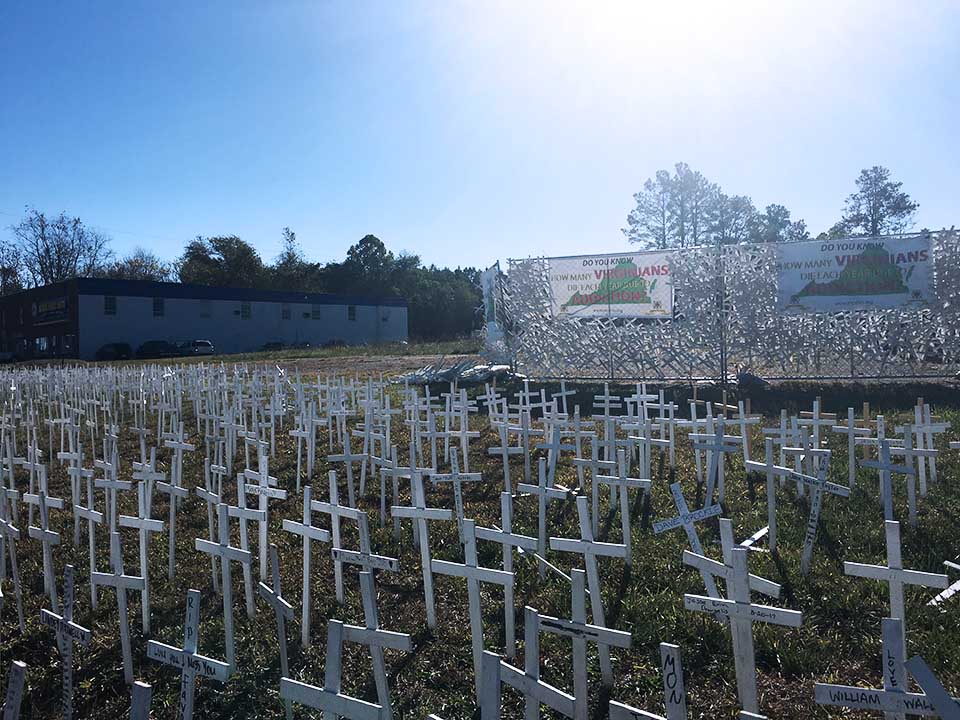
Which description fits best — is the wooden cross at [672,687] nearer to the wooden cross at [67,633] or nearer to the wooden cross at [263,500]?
the wooden cross at [67,633]

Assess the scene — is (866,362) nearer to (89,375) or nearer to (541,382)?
(541,382)

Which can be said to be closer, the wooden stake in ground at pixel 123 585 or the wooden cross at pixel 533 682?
the wooden cross at pixel 533 682

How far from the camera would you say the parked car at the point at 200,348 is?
131ft

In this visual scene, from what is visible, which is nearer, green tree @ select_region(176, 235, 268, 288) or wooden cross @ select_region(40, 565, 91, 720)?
wooden cross @ select_region(40, 565, 91, 720)

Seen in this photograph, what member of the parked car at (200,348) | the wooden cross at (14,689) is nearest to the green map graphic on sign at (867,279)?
the wooden cross at (14,689)

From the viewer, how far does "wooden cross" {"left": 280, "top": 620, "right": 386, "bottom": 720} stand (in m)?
2.35

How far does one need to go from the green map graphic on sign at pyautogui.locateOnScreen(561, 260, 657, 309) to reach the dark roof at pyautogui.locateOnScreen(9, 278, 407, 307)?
33.2 metres

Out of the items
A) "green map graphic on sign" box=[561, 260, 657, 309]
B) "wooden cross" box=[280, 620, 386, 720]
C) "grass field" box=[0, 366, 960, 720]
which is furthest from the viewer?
"green map graphic on sign" box=[561, 260, 657, 309]

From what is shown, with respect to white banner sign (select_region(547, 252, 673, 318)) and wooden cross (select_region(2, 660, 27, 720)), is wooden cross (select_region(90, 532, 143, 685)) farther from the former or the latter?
white banner sign (select_region(547, 252, 673, 318))

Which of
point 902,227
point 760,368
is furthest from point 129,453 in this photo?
point 902,227

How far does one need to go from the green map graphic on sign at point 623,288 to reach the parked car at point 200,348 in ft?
98.4

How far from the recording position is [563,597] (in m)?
4.24

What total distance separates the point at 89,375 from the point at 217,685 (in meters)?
14.6

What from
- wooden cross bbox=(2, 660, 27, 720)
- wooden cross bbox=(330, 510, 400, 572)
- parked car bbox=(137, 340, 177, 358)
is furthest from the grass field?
parked car bbox=(137, 340, 177, 358)
